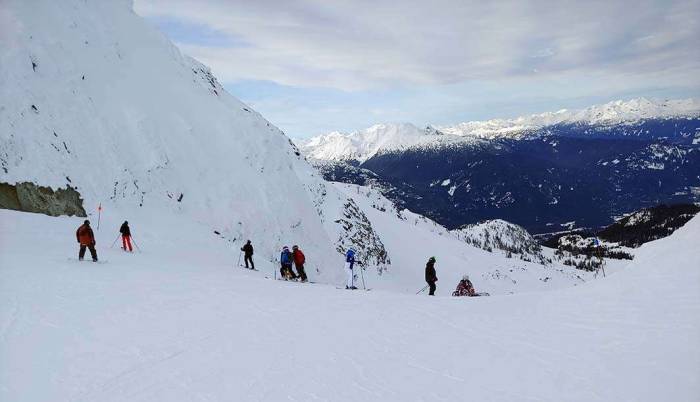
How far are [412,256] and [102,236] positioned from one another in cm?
6695

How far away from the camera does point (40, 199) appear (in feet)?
99.1

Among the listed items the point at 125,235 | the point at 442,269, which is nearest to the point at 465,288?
the point at 125,235

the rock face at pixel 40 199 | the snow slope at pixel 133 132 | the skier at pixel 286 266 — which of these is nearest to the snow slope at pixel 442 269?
the snow slope at pixel 133 132

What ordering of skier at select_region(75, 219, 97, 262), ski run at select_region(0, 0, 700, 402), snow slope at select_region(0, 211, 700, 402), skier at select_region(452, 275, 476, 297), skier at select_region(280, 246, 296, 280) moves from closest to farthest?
snow slope at select_region(0, 211, 700, 402), ski run at select_region(0, 0, 700, 402), skier at select_region(75, 219, 97, 262), skier at select_region(452, 275, 476, 297), skier at select_region(280, 246, 296, 280)

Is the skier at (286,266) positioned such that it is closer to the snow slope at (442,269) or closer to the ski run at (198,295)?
the ski run at (198,295)

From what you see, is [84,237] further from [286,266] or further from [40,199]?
[40,199]

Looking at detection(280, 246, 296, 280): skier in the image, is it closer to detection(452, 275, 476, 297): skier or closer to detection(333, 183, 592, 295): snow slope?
detection(452, 275, 476, 297): skier

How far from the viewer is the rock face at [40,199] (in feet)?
95.7

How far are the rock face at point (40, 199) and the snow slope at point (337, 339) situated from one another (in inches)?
381

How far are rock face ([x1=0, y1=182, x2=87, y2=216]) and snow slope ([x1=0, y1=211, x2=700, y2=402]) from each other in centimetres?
968

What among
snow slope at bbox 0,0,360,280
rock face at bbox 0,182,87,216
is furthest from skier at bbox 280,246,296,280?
rock face at bbox 0,182,87,216

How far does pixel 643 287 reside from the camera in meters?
16.8

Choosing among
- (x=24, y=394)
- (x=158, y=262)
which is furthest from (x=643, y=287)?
(x=158, y=262)

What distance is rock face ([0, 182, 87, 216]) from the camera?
95.7 feet
